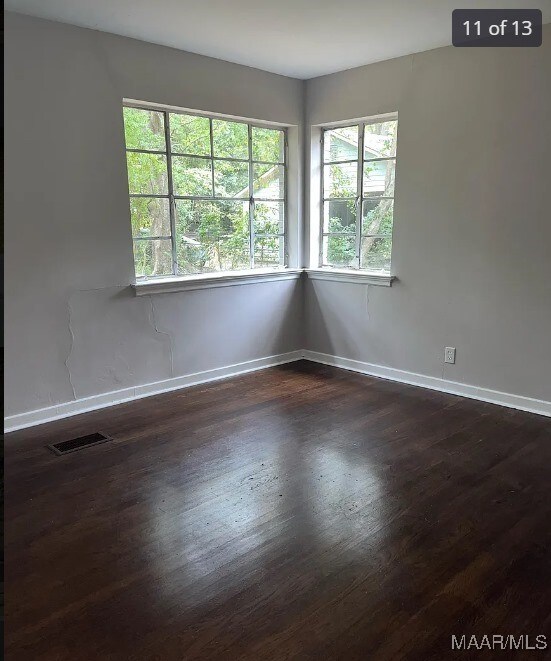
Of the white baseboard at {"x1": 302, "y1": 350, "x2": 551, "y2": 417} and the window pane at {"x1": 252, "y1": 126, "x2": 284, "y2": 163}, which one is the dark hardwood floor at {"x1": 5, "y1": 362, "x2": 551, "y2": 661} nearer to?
the white baseboard at {"x1": 302, "y1": 350, "x2": 551, "y2": 417}

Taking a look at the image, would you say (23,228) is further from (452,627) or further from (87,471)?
(452,627)

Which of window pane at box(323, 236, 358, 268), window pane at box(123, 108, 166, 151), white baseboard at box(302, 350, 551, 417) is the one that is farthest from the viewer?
window pane at box(323, 236, 358, 268)

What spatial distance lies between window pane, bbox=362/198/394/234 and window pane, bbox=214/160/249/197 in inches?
39.6

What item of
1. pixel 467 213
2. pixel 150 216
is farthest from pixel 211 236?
pixel 467 213

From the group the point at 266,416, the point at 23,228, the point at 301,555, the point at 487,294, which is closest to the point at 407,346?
the point at 487,294

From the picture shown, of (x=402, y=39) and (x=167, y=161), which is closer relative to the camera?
(x=402, y=39)

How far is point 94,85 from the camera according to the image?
10.8ft

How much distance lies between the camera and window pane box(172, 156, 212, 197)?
152 inches

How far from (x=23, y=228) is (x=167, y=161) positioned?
45.5 inches

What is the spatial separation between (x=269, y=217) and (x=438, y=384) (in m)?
2.01

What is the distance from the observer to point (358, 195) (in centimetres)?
432

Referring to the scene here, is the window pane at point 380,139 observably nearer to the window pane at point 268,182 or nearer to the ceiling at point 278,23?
the ceiling at point 278,23

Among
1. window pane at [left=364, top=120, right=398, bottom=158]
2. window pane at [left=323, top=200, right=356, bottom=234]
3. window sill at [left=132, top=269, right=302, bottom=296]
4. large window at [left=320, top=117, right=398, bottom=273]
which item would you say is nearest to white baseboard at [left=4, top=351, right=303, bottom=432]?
window sill at [left=132, top=269, right=302, bottom=296]

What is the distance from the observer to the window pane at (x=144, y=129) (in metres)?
3.59
